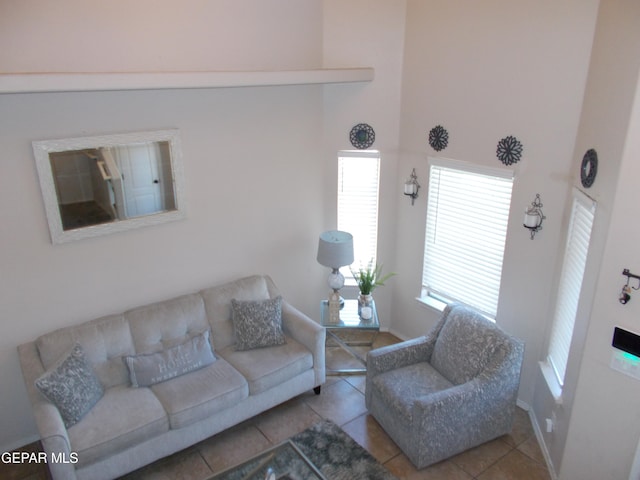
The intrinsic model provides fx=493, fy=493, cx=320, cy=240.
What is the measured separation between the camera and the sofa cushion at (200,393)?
390cm

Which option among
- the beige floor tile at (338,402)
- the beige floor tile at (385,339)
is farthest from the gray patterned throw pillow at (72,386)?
the beige floor tile at (385,339)

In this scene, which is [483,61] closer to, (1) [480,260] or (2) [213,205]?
(1) [480,260]

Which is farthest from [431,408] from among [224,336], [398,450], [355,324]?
[224,336]

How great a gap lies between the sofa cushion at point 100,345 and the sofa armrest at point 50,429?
16 cm

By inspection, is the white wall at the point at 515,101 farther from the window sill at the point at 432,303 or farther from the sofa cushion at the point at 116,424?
the sofa cushion at the point at 116,424

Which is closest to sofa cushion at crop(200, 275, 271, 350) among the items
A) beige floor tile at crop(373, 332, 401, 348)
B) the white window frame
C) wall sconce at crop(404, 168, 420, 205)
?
beige floor tile at crop(373, 332, 401, 348)

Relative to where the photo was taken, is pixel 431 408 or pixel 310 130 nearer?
pixel 431 408

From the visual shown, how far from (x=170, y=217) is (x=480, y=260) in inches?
118

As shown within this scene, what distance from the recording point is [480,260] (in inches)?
191

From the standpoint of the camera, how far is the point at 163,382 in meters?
4.18

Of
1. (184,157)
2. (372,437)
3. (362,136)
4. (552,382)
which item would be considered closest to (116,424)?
(372,437)

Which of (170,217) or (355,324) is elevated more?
(170,217)

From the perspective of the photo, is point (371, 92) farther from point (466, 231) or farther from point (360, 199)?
point (466, 231)

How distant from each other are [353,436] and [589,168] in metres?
2.89
